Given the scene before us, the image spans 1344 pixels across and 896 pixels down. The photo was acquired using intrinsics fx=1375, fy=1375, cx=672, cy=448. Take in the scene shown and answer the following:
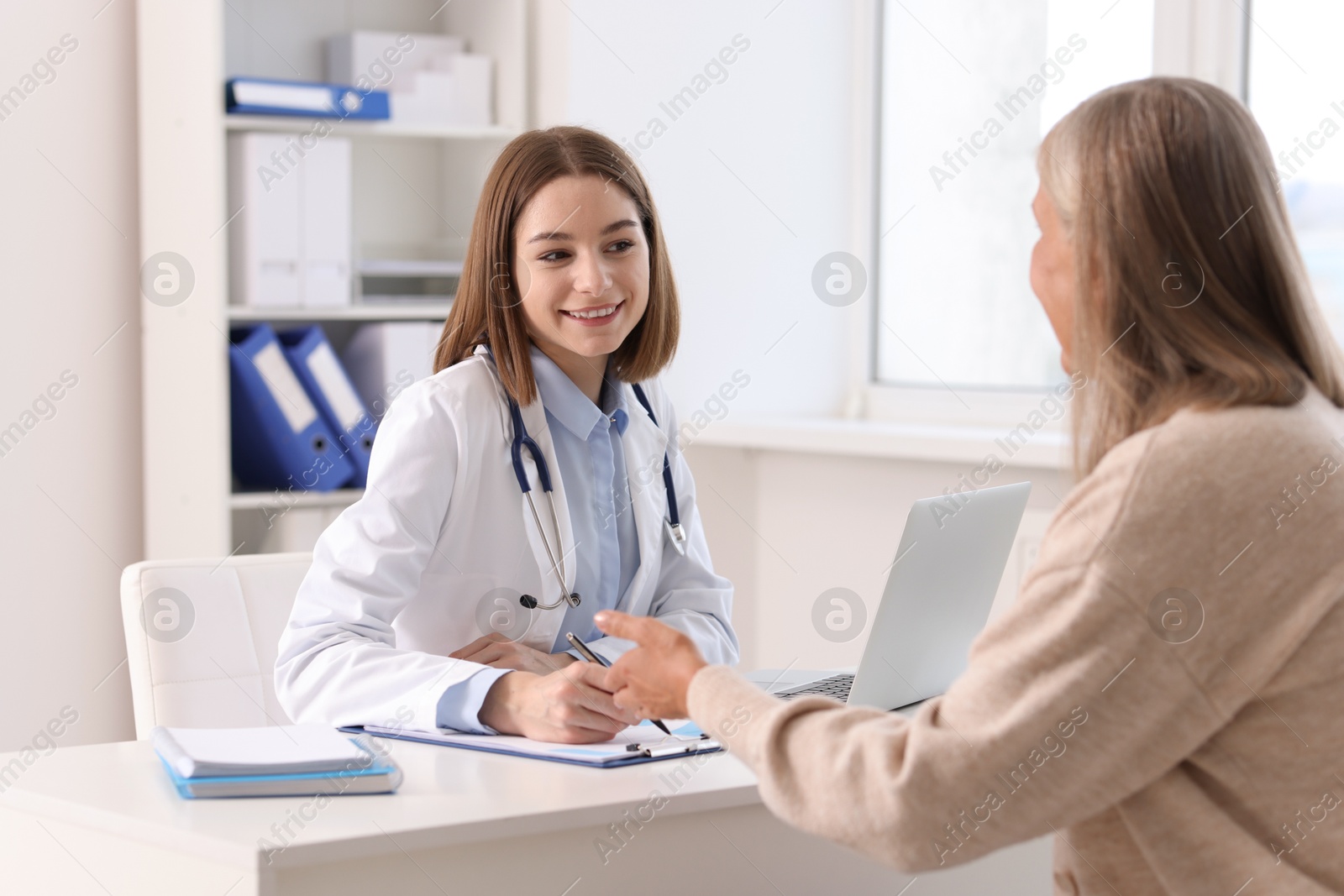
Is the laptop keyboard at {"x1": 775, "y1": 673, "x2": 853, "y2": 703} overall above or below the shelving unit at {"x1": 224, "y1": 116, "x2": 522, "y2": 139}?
below

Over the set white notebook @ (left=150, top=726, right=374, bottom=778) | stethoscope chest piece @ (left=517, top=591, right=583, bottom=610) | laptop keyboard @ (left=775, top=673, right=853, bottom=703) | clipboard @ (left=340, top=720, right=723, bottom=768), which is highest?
stethoscope chest piece @ (left=517, top=591, right=583, bottom=610)

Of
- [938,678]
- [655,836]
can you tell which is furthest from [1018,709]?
[938,678]

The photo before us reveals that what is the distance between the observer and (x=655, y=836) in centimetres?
124

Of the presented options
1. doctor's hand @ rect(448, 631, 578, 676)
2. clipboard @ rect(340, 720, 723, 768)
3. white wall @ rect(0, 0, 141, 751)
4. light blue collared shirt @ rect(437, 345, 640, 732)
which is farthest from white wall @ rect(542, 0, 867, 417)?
clipboard @ rect(340, 720, 723, 768)

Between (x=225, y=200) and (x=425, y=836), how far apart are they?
2.09 meters

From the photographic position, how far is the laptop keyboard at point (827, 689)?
1.62 m

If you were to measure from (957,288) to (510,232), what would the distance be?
5.92ft

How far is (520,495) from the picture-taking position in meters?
1.73

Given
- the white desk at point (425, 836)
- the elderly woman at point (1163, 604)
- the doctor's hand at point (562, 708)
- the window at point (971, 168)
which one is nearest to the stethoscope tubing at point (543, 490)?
the doctor's hand at point (562, 708)

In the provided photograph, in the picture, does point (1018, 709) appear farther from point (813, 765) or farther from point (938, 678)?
point (938, 678)

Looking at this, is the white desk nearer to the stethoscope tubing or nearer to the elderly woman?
the elderly woman

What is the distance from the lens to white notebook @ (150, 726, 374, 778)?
47.7 inches

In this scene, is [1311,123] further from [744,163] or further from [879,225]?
[744,163]

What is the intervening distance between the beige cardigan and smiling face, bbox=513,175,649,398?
0.93m
